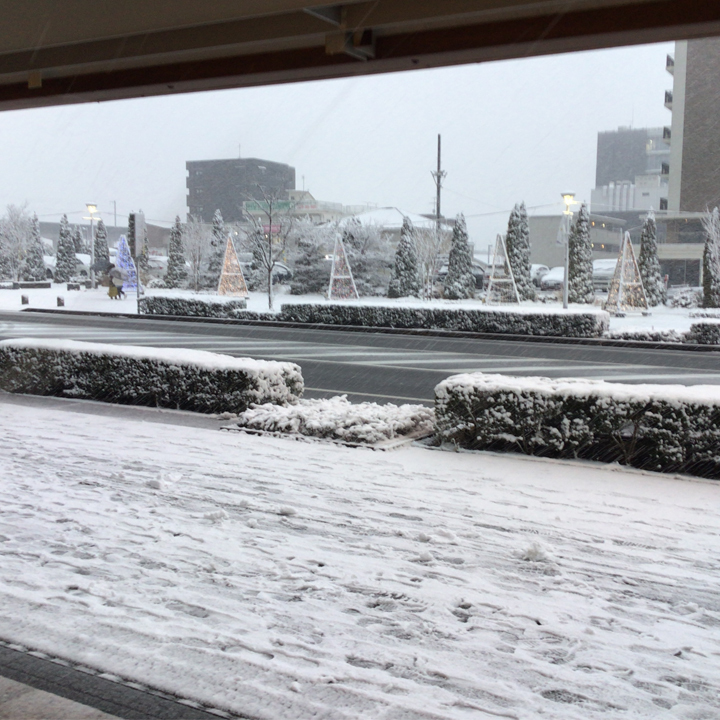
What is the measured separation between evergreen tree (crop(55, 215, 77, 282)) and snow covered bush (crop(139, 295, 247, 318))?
26.1m

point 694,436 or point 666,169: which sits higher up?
point 666,169

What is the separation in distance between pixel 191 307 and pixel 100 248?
29874 millimetres

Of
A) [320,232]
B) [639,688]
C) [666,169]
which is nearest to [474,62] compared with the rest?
[639,688]

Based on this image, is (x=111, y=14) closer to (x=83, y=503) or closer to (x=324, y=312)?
(x=83, y=503)

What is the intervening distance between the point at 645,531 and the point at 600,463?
175 cm

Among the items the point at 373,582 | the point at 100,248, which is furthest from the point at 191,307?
the point at 100,248

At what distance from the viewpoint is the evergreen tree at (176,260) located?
148 ft

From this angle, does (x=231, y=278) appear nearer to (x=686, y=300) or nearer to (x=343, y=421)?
(x=686, y=300)

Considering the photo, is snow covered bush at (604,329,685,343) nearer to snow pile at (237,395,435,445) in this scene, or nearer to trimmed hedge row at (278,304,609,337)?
trimmed hedge row at (278,304,609,337)

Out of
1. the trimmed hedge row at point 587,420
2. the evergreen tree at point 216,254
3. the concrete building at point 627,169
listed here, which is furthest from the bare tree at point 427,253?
the concrete building at point 627,169

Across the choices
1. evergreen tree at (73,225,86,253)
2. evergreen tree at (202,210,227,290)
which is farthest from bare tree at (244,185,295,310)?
evergreen tree at (73,225,86,253)

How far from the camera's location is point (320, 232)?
40.6 metres

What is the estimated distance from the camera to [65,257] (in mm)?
53031

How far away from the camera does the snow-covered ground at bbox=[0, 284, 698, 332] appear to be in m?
24.1
